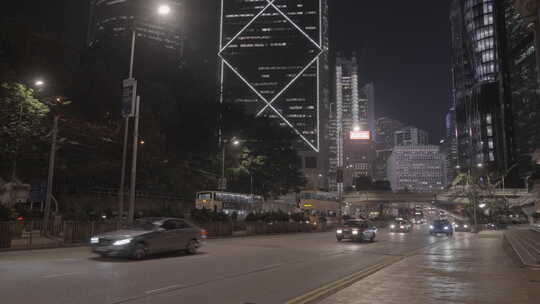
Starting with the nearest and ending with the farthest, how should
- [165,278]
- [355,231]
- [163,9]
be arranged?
[165,278]
[163,9]
[355,231]

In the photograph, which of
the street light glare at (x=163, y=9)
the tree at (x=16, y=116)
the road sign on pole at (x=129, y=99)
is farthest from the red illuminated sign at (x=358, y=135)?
the road sign on pole at (x=129, y=99)

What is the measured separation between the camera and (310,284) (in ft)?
35.8

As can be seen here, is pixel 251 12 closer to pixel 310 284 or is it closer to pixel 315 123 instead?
pixel 315 123

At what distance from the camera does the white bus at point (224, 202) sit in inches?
1861

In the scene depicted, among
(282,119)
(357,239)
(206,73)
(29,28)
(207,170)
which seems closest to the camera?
(357,239)

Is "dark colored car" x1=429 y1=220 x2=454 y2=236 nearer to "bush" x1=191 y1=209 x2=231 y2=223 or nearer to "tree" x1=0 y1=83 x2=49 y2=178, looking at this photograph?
"bush" x1=191 y1=209 x2=231 y2=223

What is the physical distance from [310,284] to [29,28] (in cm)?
3696

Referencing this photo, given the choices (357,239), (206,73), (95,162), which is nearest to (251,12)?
(206,73)

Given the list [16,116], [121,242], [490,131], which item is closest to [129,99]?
[121,242]

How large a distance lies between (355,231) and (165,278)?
1853 centimetres

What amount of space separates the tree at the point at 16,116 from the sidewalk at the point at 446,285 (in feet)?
89.2

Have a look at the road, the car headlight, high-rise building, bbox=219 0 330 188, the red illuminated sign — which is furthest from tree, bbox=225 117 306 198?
high-rise building, bbox=219 0 330 188

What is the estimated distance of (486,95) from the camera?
501 ft

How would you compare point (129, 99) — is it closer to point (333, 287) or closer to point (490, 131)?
point (333, 287)
